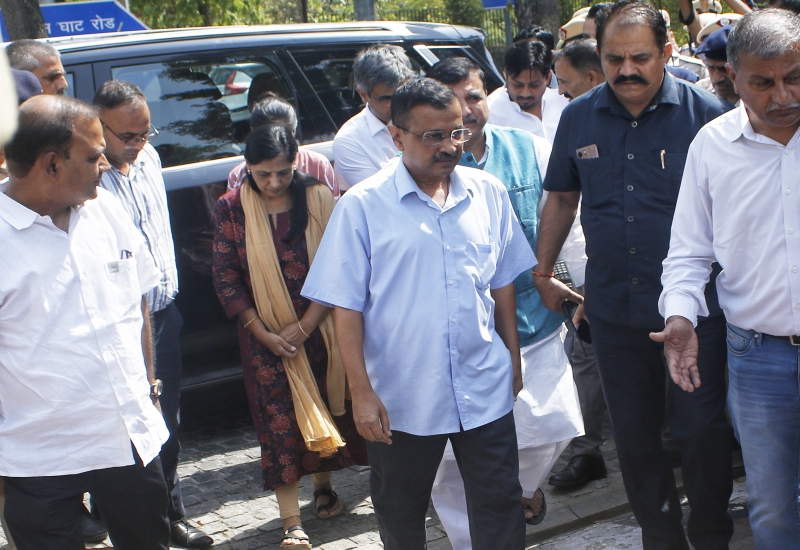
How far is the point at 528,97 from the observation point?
549cm

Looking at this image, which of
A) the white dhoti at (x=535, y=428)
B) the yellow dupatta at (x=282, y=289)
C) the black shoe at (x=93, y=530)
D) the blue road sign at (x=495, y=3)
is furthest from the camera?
the blue road sign at (x=495, y=3)

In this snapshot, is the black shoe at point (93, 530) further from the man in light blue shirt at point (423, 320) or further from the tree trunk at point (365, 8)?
the tree trunk at point (365, 8)

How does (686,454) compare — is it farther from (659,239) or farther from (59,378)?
(59,378)

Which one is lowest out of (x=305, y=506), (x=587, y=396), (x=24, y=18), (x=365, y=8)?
(x=305, y=506)

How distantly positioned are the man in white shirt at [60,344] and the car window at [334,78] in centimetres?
278

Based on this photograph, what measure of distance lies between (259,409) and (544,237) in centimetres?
154

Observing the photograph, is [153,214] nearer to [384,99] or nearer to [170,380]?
[170,380]

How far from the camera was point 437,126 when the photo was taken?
10.5ft

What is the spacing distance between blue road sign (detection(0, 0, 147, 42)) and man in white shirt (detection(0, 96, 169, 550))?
780 centimetres

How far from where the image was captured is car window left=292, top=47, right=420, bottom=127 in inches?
223

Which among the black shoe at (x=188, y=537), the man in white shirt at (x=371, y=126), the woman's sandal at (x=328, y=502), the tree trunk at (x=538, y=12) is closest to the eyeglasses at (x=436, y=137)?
the man in white shirt at (x=371, y=126)

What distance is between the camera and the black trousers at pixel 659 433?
3.43 m

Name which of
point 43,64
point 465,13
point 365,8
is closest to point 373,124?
point 43,64

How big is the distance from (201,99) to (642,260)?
2.87 meters
